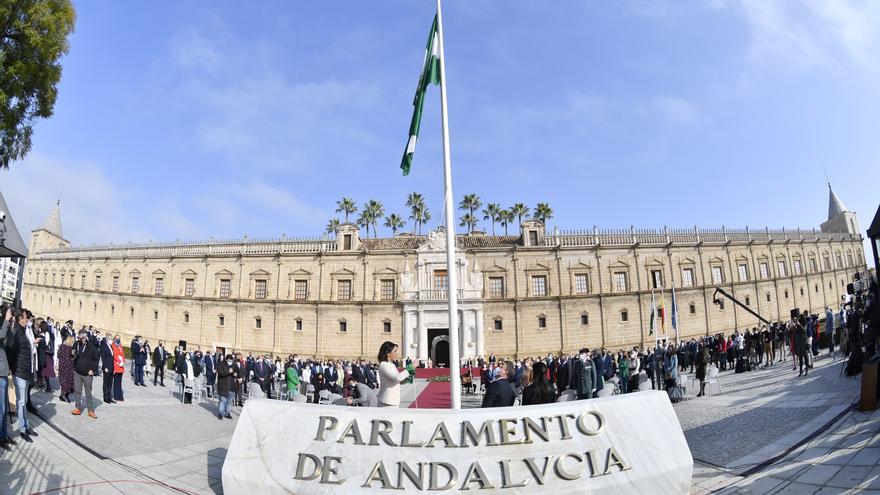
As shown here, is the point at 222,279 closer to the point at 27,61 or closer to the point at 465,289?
the point at 465,289

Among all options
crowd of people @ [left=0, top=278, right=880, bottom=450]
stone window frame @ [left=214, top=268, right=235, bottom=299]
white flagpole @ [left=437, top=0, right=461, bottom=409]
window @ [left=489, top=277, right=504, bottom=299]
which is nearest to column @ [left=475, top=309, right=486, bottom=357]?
window @ [left=489, top=277, right=504, bottom=299]

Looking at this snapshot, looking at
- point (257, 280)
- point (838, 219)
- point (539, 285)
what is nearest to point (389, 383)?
point (539, 285)

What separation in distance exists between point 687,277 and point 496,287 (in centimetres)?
1561

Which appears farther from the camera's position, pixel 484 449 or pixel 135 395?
pixel 135 395

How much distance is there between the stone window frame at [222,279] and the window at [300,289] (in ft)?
17.9

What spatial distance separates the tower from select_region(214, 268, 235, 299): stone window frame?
3199 centimetres

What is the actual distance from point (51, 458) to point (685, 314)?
38556mm

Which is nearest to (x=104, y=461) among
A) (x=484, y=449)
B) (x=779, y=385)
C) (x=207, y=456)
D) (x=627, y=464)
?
(x=207, y=456)

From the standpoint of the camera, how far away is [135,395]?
13195mm

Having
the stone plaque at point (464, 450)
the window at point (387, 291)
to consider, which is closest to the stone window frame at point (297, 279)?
the window at point (387, 291)

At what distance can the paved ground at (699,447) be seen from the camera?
17.0ft

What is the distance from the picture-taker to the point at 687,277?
36.1 m

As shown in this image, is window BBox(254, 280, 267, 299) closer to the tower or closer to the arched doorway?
the arched doorway

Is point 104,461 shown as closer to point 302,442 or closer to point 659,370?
point 302,442
